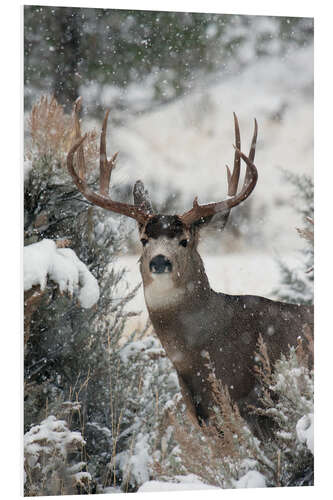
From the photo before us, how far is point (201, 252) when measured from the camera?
4.67 m

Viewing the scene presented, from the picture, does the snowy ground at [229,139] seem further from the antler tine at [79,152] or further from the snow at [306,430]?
the snow at [306,430]

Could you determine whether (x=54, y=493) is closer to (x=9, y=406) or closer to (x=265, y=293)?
(x=9, y=406)

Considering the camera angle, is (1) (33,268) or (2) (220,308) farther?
(2) (220,308)

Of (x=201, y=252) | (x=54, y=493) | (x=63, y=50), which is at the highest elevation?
(x=63, y=50)

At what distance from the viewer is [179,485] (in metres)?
4.49

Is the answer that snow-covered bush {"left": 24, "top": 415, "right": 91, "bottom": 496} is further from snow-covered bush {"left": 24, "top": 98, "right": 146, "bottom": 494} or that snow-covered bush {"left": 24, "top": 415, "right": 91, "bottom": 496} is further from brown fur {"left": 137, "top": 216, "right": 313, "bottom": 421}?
brown fur {"left": 137, "top": 216, "right": 313, "bottom": 421}

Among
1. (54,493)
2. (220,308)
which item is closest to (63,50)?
(220,308)

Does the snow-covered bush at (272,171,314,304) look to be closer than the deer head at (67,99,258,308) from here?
No

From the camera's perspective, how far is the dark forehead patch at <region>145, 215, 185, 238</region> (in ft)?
14.7

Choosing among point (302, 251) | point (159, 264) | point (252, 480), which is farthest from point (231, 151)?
point (252, 480)

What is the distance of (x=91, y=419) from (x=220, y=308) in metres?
0.95

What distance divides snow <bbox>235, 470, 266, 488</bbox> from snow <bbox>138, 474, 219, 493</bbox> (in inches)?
5.9

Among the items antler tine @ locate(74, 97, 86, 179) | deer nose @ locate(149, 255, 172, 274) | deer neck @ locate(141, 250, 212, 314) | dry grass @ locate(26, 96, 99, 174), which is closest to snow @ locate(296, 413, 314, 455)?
deer neck @ locate(141, 250, 212, 314)

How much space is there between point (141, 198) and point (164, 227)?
26 centimetres
